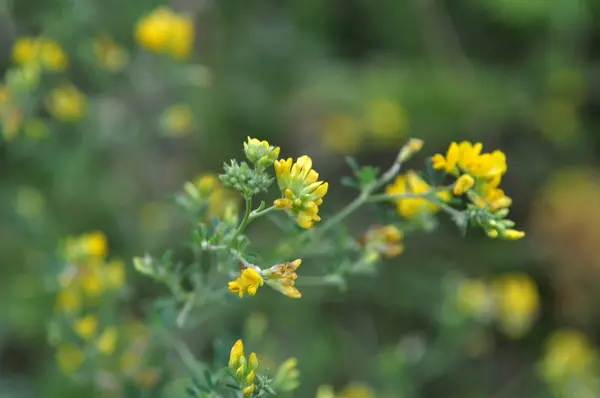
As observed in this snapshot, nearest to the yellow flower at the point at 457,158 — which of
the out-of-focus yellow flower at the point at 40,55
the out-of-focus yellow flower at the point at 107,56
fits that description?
the out-of-focus yellow flower at the point at 40,55

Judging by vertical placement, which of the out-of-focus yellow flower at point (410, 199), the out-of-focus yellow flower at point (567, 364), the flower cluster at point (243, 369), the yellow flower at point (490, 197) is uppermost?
the yellow flower at point (490, 197)

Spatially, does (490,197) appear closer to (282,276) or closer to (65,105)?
(282,276)

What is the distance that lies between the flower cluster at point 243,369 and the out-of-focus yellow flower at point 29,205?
250 centimetres

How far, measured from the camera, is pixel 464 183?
71.9 inches

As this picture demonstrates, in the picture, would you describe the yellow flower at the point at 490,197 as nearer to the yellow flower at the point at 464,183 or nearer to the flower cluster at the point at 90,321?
the yellow flower at the point at 464,183

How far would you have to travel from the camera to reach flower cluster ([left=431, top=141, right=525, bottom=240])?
5.88ft

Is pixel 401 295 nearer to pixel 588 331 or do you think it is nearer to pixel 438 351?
pixel 438 351

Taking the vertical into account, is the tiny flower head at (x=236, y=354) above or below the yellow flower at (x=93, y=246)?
above

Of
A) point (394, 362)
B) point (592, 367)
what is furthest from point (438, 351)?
point (592, 367)

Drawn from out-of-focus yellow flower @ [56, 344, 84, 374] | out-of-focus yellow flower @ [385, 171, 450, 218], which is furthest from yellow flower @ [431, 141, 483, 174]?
out-of-focus yellow flower @ [56, 344, 84, 374]

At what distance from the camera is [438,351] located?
3686mm

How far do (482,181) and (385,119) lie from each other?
3.33 m

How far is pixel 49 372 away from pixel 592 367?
11.1ft

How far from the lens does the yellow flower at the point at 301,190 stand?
5.31 ft
